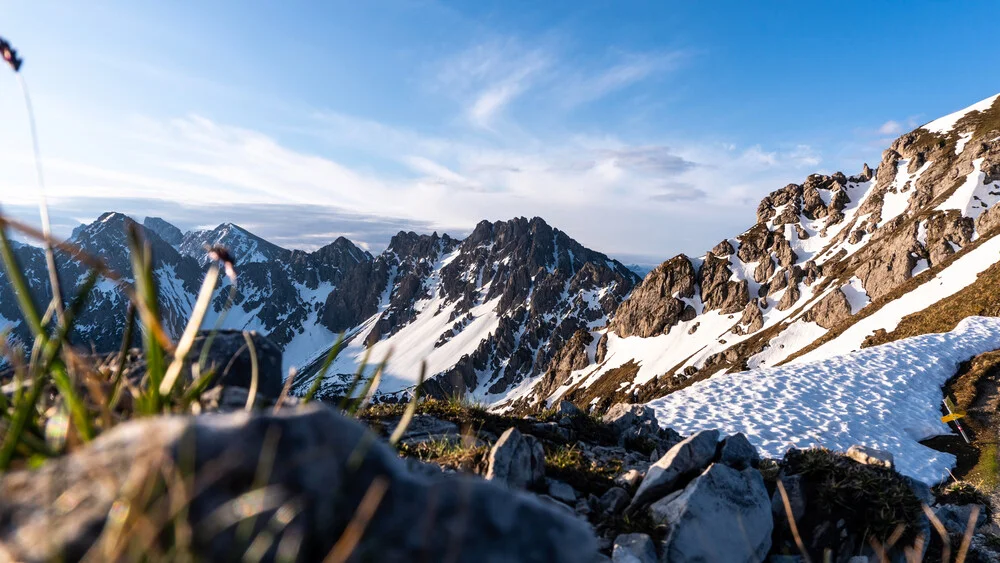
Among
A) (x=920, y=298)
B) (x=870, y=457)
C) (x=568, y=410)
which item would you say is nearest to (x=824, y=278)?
(x=920, y=298)

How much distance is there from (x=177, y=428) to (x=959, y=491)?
15.8 meters

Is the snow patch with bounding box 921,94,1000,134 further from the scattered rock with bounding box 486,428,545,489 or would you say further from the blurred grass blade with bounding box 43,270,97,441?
the blurred grass blade with bounding box 43,270,97,441

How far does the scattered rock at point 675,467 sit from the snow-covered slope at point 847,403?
11330 mm

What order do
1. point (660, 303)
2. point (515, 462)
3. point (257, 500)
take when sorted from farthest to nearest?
point (660, 303) → point (515, 462) → point (257, 500)

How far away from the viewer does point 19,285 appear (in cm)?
227

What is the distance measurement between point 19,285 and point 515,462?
4751mm

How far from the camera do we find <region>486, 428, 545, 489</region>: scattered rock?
5516 millimetres

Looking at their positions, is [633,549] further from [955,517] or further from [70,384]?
[955,517]

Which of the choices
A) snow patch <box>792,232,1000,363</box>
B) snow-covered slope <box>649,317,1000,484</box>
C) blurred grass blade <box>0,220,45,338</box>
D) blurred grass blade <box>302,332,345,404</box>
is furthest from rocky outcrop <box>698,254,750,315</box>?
blurred grass blade <box>0,220,45,338</box>

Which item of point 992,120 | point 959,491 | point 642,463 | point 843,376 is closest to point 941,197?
point 992,120

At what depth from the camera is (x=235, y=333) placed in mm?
3891

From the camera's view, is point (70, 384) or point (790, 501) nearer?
point (70, 384)

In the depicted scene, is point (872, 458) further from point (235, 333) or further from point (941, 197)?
point (941, 197)

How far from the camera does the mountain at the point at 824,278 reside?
58.5m
